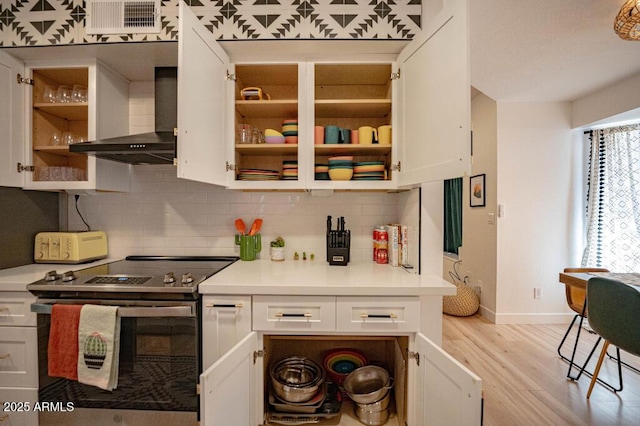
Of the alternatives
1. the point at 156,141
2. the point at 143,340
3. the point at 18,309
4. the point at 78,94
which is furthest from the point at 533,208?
the point at 18,309

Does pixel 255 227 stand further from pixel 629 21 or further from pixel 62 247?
pixel 629 21

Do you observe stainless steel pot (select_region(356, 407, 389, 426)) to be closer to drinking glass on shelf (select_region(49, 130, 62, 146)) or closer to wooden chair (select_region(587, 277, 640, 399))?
wooden chair (select_region(587, 277, 640, 399))

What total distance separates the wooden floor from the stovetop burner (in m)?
1.97

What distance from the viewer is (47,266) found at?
Result: 188 centimetres

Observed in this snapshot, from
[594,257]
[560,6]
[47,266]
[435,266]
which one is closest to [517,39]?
[560,6]

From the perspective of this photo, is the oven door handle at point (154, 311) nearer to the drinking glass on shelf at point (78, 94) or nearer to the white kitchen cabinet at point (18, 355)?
the white kitchen cabinet at point (18, 355)

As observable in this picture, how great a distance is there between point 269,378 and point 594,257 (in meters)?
3.85

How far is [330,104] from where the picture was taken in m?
1.85

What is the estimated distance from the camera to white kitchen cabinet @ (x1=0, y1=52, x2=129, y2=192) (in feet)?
5.84

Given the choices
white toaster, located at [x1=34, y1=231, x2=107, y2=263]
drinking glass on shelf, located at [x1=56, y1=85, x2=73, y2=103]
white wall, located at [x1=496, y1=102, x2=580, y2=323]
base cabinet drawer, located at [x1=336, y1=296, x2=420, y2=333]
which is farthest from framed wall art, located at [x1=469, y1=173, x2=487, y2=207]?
drinking glass on shelf, located at [x1=56, y1=85, x2=73, y2=103]

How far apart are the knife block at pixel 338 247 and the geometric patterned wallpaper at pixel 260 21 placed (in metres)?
1.16

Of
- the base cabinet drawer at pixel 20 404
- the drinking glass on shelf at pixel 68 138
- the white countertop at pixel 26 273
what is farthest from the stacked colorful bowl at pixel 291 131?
the base cabinet drawer at pixel 20 404

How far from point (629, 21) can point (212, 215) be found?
2.97m

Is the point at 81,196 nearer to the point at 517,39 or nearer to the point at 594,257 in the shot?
the point at 517,39
